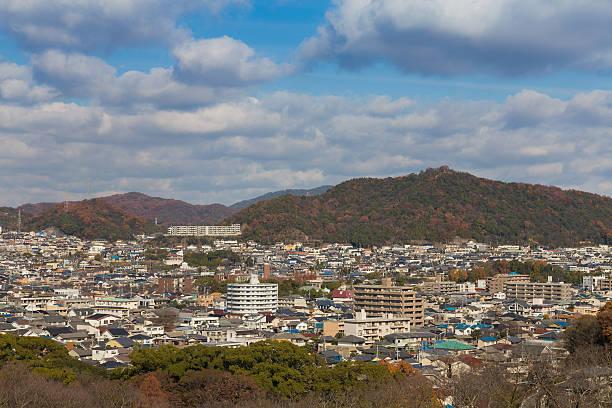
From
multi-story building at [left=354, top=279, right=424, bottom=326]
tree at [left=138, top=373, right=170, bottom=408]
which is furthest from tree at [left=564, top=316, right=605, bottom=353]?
multi-story building at [left=354, top=279, right=424, bottom=326]

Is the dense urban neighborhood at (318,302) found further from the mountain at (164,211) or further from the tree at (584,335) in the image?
the mountain at (164,211)

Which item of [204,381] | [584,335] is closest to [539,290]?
[584,335]

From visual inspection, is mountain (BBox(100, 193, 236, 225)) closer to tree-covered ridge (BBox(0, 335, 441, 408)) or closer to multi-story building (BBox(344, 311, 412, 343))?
multi-story building (BBox(344, 311, 412, 343))

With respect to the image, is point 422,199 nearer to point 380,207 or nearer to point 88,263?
point 380,207

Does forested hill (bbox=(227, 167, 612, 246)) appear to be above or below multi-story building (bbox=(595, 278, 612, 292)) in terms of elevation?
above

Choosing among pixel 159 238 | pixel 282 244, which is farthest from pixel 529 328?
pixel 159 238

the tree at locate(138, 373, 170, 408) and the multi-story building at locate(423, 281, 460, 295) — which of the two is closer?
the tree at locate(138, 373, 170, 408)

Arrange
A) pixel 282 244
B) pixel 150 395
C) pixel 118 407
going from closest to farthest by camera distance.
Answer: pixel 118 407
pixel 150 395
pixel 282 244
